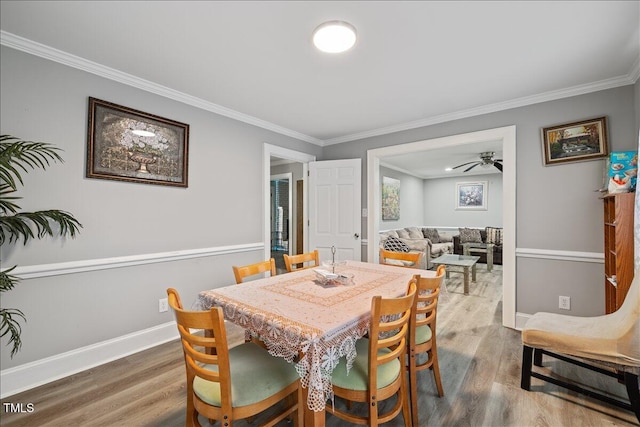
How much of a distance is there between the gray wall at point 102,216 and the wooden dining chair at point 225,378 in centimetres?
146

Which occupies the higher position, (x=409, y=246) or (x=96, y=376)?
(x=409, y=246)

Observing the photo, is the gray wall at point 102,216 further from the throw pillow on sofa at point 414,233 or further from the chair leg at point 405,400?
the throw pillow on sofa at point 414,233

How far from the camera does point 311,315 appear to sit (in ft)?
4.50

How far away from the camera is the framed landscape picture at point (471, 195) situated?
8.02m

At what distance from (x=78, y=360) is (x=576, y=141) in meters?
4.69

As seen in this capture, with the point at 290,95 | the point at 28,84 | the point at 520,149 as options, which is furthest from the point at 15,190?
the point at 520,149

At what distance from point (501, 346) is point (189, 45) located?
3.59 metres

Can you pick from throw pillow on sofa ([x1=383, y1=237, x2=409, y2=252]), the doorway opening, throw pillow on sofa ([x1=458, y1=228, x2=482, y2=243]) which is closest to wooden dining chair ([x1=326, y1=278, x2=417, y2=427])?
throw pillow on sofa ([x1=383, y1=237, x2=409, y2=252])

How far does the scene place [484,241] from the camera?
6.69 meters

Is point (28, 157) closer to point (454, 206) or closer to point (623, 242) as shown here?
point (623, 242)

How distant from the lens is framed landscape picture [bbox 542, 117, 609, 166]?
8.34ft

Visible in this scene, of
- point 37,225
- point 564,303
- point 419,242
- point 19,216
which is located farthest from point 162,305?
point 419,242

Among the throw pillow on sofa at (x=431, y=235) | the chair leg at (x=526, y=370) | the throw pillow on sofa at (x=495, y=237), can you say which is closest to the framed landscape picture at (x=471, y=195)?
the throw pillow on sofa at (x=431, y=235)

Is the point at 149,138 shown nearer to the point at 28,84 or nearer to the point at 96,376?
the point at 28,84
